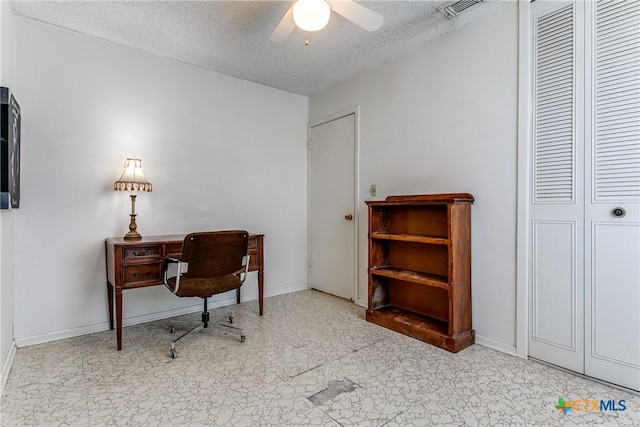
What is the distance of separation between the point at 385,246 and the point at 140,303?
7.53 ft

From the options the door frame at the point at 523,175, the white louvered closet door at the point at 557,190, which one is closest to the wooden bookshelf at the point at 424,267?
the door frame at the point at 523,175

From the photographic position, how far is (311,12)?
178 cm

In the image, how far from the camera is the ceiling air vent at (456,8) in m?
2.24

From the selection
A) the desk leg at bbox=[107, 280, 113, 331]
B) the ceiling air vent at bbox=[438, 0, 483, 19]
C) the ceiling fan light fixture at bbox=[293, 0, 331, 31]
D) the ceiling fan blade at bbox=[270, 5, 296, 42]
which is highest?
the ceiling air vent at bbox=[438, 0, 483, 19]

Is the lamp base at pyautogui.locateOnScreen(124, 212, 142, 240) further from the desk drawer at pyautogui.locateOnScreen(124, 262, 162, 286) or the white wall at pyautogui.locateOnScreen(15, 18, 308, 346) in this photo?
the desk drawer at pyautogui.locateOnScreen(124, 262, 162, 286)

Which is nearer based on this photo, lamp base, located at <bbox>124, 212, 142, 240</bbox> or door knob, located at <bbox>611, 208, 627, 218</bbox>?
door knob, located at <bbox>611, 208, 627, 218</bbox>

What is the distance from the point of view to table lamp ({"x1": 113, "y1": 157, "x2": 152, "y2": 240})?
8.63 feet

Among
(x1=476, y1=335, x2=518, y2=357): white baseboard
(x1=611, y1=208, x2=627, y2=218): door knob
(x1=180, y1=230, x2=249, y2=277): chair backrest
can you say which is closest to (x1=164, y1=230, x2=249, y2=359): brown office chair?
(x1=180, y1=230, x2=249, y2=277): chair backrest

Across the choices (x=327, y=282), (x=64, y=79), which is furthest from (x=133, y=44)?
(x=327, y=282)

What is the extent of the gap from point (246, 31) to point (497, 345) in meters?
3.05

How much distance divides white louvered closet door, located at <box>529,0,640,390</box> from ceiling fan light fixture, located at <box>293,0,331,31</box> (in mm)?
1461

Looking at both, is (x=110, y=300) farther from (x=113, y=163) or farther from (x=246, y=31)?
(x=246, y=31)

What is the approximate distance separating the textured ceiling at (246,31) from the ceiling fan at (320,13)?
1.45 ft

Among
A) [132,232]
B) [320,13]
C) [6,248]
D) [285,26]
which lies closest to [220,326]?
[132,232]
